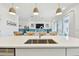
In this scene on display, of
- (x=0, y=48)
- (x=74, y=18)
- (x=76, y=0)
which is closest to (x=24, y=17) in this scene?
(x=74, y=18)

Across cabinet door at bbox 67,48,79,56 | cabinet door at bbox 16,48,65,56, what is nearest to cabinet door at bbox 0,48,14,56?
cabinet door at bbox 16,48,65,56

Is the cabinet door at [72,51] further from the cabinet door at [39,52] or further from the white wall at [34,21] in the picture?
the white wall at [34,21]

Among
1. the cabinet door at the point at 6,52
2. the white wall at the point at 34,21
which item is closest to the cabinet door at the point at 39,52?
the cabinet door at the point at 6,52

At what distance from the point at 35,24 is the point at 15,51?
9.18 metres

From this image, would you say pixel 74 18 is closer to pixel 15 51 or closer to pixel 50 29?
pixel 50 29

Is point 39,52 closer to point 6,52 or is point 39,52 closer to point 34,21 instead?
point 6,52

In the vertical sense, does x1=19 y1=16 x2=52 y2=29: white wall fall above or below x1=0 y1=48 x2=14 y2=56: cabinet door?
above

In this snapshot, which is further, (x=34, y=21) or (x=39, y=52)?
(x=34, y=21)

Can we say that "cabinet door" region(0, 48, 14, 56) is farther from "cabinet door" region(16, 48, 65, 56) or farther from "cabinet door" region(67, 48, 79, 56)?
"cabinet door" region(67, 48, 79, 56)

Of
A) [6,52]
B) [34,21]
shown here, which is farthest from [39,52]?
[34,21]

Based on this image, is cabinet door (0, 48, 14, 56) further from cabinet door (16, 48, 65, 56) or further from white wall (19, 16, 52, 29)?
white wall (19, 16, 52, 29)

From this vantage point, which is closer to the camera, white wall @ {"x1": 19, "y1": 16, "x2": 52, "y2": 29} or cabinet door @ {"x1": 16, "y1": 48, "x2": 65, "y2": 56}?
cabinet door @ {"x1": 16, "y1": 48, "x2": 65, "y2": 56}

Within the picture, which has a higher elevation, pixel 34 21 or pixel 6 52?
pixel 34 21

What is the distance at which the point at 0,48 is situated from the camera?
A: 1.63 m
